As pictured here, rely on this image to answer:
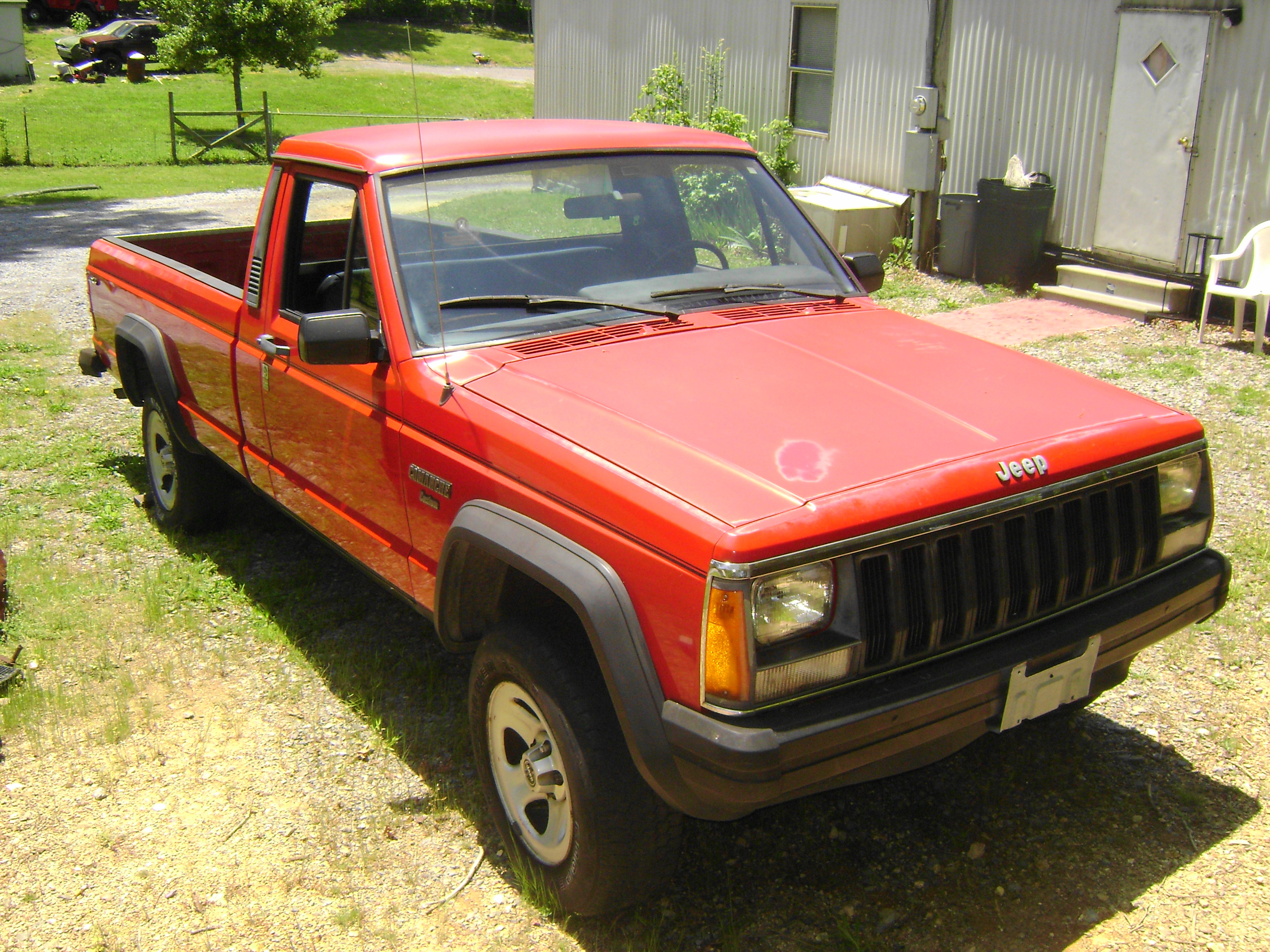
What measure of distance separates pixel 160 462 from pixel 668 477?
4.16 m

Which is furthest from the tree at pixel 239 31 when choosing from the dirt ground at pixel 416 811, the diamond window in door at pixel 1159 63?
the dirt ground at pixel 416 811

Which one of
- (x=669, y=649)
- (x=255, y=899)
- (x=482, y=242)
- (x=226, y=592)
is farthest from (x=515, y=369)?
(x=226, y=592)

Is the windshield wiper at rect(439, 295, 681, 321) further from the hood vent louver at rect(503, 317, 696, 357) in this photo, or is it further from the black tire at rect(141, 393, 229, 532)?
the black tire at rect(141, 393, 229, 532)

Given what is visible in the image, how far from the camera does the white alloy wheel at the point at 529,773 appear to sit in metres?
3.14

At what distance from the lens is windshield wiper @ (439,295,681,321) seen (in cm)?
374

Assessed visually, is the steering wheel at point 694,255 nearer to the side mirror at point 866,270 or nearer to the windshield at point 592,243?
the windshield at point 592,243

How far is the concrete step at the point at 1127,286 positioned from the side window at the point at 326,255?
25.5 feet

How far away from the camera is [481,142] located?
13.5ft

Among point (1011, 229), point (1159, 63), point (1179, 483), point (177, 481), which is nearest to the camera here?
point (1179, 483)

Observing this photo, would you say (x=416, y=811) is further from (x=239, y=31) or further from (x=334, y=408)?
(x=239, y=31)

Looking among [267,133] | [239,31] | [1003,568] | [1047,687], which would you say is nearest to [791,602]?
[1003,568]

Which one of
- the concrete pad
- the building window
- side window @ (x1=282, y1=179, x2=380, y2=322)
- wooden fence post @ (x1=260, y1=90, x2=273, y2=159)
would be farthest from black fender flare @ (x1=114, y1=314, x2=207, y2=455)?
wooden fence post @ (x1=260, y1=90, x2=273, y2=159)

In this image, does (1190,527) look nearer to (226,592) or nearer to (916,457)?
(916,457)

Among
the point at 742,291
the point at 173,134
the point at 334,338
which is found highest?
the point at 173,134
